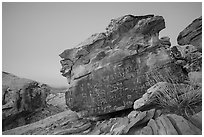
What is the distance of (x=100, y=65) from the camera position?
774cm

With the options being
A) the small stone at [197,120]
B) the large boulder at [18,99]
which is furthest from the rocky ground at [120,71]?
the large boulder at [18,99]

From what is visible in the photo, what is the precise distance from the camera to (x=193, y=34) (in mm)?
9867

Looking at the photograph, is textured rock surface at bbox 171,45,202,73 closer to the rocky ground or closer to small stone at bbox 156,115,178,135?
the rocky ground

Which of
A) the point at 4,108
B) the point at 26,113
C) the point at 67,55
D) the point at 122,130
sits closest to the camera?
the point at 122,130

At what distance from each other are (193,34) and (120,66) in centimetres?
620

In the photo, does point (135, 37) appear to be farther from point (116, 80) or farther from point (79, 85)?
point (79, 85)

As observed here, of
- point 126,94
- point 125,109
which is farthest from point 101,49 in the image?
point 125,109

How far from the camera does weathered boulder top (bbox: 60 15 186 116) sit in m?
6.88

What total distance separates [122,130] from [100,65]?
403cm

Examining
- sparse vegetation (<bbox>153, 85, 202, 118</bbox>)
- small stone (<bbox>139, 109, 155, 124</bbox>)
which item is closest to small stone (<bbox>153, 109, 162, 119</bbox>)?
small stone (<bbox>139, 109, 155, 124</bbox>)

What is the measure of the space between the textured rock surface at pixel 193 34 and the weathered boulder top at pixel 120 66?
3824 mm

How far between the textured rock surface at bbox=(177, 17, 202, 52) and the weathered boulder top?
382cm

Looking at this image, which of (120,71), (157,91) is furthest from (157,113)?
(120,71)

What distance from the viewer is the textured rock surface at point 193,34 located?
9.71m
